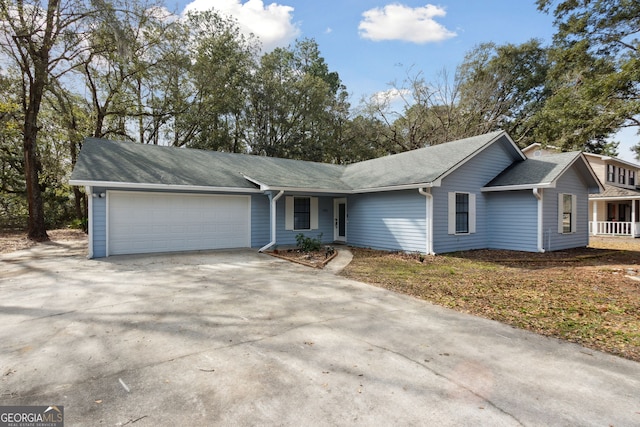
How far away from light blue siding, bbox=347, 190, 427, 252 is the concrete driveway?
567cm

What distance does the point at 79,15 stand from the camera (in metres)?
13.3

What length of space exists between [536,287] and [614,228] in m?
19.3

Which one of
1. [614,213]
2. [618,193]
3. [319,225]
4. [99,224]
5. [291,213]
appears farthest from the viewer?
[614,213]

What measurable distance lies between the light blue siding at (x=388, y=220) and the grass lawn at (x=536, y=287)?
2.33 feet

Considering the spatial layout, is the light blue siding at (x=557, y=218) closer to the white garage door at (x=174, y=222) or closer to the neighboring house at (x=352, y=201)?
the neighboring house at (x=352, y=201)

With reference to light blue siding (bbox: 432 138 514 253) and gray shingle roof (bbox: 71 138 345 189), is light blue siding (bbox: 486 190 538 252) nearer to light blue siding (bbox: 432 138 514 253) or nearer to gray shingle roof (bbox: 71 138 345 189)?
light blue siding (bbox: 432 138 514 253)

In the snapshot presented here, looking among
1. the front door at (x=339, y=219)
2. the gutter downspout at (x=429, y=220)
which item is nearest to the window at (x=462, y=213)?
the gutter downspout at (x=429, y=220)

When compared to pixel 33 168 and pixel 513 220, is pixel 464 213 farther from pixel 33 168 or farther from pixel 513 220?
pixel 33 168

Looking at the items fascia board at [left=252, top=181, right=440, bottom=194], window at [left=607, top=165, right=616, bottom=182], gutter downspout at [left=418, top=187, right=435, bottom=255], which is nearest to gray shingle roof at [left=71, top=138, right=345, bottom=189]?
fascia board at [left=252, top=181, right=440, bottom=194]

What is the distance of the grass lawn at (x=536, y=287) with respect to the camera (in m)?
4.37

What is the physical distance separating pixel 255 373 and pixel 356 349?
1147 millimetres

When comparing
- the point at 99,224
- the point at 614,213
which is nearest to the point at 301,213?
the point at 99,224

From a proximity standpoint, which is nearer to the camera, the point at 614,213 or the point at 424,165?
the point at 424,165

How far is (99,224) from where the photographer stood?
9.88m
